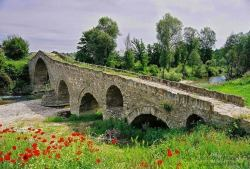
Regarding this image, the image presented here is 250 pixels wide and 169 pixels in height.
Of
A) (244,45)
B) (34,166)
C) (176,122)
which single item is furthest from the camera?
(244,45)

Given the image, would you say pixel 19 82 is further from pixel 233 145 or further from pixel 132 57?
pixel 233 145

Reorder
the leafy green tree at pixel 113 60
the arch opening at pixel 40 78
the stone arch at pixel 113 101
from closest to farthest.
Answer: the stone arch at pixel 113 101 < the arch opening at pixel 40 78 < the leafy green tree at pixel 113 60

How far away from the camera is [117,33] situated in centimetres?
6009

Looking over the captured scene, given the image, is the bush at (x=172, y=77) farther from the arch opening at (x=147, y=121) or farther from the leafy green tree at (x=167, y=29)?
the arch opening at (x=147, y=121)

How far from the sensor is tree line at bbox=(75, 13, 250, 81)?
57.9 m

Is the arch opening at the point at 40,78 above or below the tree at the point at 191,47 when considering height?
below

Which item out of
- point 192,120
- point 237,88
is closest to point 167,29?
point 237,88

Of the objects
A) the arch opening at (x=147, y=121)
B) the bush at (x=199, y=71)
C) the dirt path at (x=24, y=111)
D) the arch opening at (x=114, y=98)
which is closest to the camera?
the arch opening at (x=147, y=121)

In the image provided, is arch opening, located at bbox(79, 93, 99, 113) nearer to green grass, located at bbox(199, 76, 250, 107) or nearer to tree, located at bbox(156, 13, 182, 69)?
green grass, located at bbox(199, 76, 250, 107)

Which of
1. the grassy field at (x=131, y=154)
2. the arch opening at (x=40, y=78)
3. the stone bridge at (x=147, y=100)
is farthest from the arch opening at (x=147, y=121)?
the arch opening at (x=40, y=78)

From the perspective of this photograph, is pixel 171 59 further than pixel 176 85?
Yes

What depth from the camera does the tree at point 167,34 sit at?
59406mm

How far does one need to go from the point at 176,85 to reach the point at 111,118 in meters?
4.13

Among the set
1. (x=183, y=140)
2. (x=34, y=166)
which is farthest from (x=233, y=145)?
(x=34, y=166)
